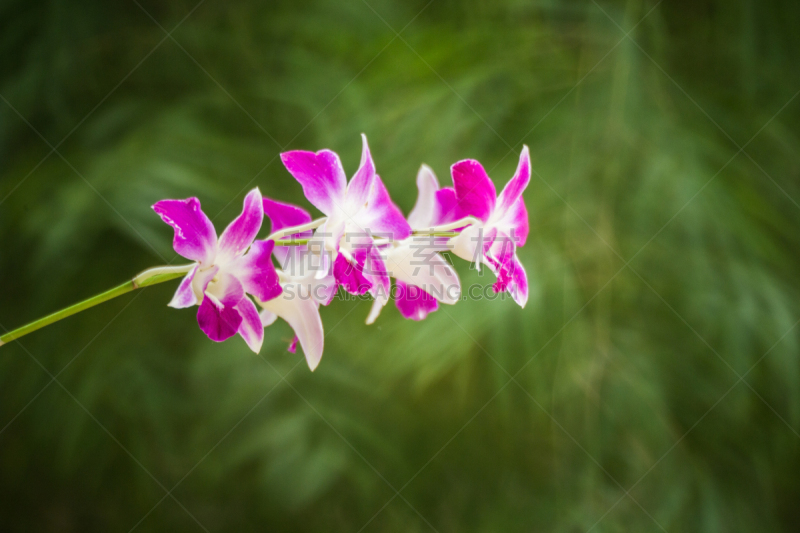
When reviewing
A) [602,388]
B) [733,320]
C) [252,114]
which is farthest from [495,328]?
[252,114]

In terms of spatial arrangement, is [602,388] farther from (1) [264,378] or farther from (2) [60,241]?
(2) [60,241]

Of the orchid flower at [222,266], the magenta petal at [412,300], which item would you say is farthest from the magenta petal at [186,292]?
the magenta petal at [412,300]

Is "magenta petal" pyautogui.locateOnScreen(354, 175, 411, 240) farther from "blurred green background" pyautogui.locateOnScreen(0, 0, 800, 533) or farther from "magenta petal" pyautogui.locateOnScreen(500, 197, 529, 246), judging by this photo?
"blurred green background" pyautogui.locateOnScreen(0, 0, 800, 533)

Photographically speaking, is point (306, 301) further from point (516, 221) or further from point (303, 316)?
point (516, 221)

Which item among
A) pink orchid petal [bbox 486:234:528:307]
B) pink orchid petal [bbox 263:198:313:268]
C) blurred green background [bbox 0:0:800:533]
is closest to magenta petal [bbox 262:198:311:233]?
pink orchid petal [bbox 263:198:313:268]

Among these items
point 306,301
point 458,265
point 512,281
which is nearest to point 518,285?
point 512,281

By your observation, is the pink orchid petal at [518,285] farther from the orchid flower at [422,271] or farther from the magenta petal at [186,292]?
the magenta petal at [186,292]
